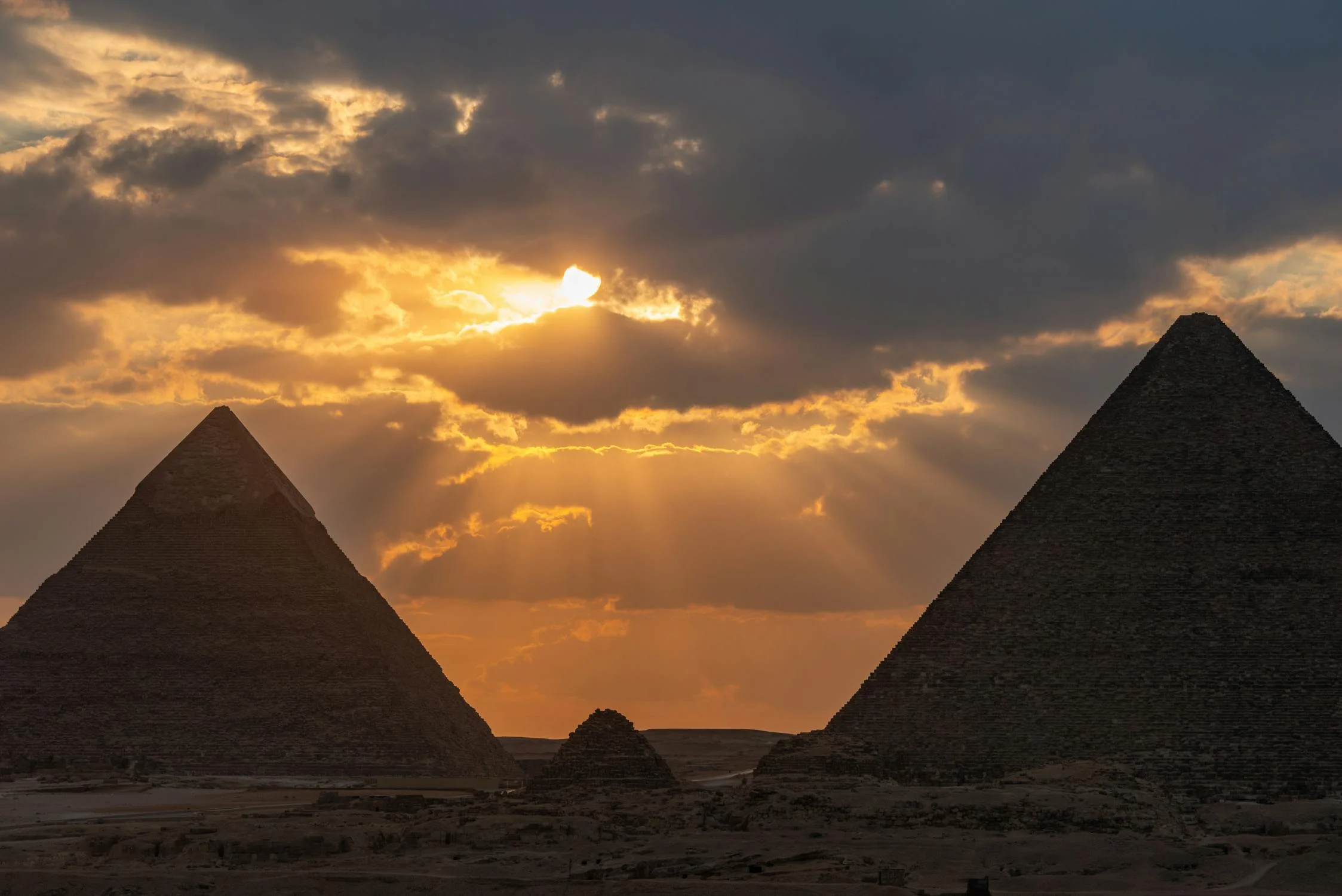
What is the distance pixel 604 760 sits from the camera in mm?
51188

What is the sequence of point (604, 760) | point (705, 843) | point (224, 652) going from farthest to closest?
point (224, 652) < point (604, 760) < point (705, 843)

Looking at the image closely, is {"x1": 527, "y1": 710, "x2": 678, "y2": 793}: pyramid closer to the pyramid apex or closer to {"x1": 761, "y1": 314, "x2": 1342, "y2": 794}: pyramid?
{"x1": 761, "y1": 314, "x2": 1342, "y2": 794}: pyramid

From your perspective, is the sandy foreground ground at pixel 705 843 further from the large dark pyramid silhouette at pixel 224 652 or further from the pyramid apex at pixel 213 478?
the pyramid apex at pixel 213 478

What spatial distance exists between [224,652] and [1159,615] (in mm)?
25160

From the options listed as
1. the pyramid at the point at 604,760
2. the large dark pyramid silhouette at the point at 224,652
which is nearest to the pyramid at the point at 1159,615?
the pyramid at the point at 604,760

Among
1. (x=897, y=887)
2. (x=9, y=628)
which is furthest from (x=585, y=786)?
(x=9, y=628)

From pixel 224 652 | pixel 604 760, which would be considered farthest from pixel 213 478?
pixel 604 760

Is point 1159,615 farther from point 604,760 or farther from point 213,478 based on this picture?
point 213,478

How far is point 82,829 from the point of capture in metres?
48.1

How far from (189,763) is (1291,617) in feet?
91.0

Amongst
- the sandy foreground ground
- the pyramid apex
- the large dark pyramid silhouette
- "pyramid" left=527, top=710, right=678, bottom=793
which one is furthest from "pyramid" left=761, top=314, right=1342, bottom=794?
the pyramid apex

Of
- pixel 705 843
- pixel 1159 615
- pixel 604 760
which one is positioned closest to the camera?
pixel 705 843

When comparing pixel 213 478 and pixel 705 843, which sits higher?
pixel 213 478

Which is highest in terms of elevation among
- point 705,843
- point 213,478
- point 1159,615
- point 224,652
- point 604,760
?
point 213,478
